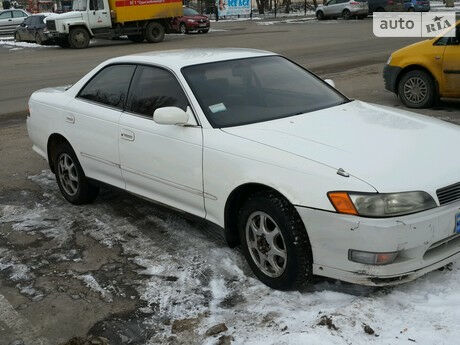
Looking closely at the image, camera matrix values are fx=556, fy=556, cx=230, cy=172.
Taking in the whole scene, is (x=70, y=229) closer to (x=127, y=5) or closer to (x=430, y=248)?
(x=430, y=248)

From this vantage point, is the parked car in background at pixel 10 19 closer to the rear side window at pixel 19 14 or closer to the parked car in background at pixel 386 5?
the rear side window at pixel 19 14

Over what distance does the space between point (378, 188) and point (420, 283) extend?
2.66 ft

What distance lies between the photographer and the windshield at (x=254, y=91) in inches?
160

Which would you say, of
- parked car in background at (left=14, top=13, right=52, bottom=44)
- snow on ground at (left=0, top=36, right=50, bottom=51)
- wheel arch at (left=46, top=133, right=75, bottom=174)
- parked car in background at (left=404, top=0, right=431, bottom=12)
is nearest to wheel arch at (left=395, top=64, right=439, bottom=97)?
wheel arch at (left=46, top=133, right=75, bottom=174)

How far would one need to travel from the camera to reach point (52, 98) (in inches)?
218

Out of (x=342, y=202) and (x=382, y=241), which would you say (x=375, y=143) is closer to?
(x=342, y=202)

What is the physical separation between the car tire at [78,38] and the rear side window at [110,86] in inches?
799

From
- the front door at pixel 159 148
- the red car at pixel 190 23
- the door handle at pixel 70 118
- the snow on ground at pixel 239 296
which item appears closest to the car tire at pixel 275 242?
the snow on ground at pixel 239 296

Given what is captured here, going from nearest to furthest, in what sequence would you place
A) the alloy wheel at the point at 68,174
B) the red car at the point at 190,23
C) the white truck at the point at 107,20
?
the alloy wheel at the point at 68,174 < the white truck at the point at 107,20 < the red car at the point at 190,23

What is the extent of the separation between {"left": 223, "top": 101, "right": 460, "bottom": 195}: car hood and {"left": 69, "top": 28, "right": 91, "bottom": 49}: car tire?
21932 mm

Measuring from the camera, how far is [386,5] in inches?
1417

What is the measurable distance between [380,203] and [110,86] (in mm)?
2875

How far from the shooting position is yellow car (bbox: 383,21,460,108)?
8.30 meters

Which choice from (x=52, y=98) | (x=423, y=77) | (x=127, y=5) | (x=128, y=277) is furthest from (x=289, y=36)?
(x=128, y=277)
